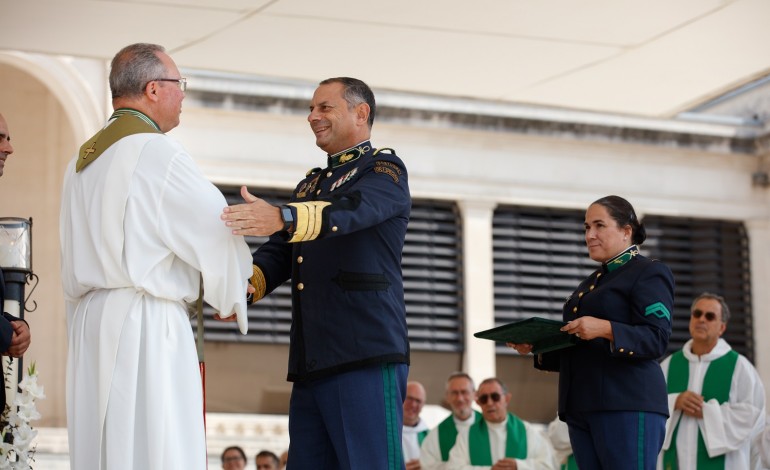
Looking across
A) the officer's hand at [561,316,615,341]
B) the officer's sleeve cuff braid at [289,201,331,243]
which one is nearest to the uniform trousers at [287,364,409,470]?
the officer's sleeve cuff braid at [289,201,331,243]

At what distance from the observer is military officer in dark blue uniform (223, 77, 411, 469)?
482 centimetres

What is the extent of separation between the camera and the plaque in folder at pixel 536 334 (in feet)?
17.5

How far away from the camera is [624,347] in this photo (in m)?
5.35

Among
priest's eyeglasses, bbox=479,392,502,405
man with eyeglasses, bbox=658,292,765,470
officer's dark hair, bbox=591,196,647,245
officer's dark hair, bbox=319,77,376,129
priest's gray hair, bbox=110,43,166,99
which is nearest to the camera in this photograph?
priest's gray hair, bbox=110,43,166,99

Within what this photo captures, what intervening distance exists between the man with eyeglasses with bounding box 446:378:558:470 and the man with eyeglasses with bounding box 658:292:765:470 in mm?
1808

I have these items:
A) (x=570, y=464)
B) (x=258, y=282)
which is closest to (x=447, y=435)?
(x=570, y=464)

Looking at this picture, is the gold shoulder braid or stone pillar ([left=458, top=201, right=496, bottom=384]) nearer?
the gold shoulder braid

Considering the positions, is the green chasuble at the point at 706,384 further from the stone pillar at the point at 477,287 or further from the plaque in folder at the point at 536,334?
the stone pillar at the point at 477,287

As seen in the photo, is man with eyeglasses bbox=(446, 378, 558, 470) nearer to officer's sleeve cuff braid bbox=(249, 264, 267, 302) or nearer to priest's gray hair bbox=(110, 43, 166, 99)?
officer's sleeve cuff braid bbox=(249, 264, 267, 302)

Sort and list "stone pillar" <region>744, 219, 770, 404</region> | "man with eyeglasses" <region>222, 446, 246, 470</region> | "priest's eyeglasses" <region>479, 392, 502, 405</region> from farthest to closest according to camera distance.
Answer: "stone pillar" <region>744, 219, 770, 404</region> < "man with eyeglasses" <region>222, 446, 246, 470</region> < "priest's eyeglasses" <region>479, 392, 502, 405</region>

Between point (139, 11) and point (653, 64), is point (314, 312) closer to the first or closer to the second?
point (139, 11)

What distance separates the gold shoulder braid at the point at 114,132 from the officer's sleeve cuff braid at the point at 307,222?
557 millimetres

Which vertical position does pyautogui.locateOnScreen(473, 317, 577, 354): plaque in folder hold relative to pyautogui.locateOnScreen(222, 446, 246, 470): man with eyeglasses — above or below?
above

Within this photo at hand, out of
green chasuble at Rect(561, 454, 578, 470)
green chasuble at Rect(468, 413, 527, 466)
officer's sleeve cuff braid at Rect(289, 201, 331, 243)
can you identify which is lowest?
green chasuble at Rect(561, 454, 578, 470)
